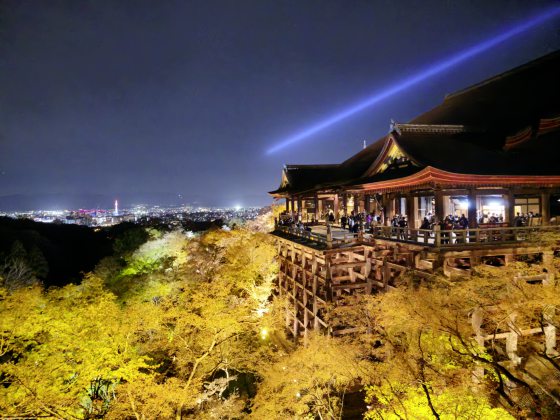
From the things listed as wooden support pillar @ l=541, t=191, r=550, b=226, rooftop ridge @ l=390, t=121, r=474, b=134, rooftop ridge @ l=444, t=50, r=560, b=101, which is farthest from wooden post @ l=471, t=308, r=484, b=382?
rooftop ridge @ l=444, t=50, r=560, b=101

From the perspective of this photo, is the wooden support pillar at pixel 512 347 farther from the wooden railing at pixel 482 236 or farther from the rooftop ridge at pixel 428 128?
the rooftop ridge at pixel 428 128

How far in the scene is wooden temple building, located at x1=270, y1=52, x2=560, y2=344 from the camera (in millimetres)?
14289

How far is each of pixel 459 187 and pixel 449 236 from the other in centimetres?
235

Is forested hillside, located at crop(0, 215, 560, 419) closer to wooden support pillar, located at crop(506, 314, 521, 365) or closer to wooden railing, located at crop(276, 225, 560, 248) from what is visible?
wooden support pillar, located at crop(506, 314, 521, 365)

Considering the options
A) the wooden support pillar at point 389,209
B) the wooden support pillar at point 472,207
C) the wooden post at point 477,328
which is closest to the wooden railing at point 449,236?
the wooden support pillar at point 472,207

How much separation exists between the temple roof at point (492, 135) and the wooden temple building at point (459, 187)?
5 cm

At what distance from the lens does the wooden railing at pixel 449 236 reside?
13625 millimetres

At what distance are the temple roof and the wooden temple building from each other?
5 centimetres

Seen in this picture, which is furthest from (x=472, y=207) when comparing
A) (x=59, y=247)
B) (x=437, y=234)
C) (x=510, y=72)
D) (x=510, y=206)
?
(x=59, y=247)

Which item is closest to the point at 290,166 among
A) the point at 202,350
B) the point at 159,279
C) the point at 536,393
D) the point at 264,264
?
the point at 264,264

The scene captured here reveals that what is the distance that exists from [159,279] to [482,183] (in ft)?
95.2

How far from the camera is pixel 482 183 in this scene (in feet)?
47.9

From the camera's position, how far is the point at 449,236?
46.4 ft

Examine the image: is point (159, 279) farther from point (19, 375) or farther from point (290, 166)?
point (19, 375)
